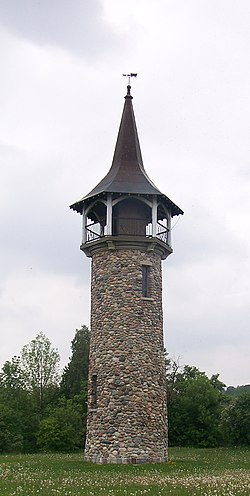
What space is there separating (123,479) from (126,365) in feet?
25.5

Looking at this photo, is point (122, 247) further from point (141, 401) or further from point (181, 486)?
point (181, 486)

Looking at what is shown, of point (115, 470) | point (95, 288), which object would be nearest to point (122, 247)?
point (95, 288)

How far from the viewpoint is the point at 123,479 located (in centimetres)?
1822

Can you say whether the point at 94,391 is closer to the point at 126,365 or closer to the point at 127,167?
the point at 126,365

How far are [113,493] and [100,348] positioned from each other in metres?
12.0

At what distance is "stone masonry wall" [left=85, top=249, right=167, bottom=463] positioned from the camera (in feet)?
83.2

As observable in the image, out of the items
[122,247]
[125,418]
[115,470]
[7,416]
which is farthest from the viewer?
[7,416]

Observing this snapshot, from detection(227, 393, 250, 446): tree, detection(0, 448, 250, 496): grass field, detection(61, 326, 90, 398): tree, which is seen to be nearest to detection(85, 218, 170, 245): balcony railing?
detection(0, 448, 250, 496): grass field

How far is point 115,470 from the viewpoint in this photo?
22016 millimetres

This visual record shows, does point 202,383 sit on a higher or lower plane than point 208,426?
higher

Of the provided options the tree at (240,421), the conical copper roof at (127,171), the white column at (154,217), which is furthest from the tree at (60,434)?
the white column at (154,217)

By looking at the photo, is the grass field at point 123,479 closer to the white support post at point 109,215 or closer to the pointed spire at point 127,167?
the white support post at point 109,215

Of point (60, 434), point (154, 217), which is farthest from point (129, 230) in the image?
point (60, 434)

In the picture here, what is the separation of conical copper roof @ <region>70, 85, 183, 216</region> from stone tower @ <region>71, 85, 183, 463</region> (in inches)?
2.6
